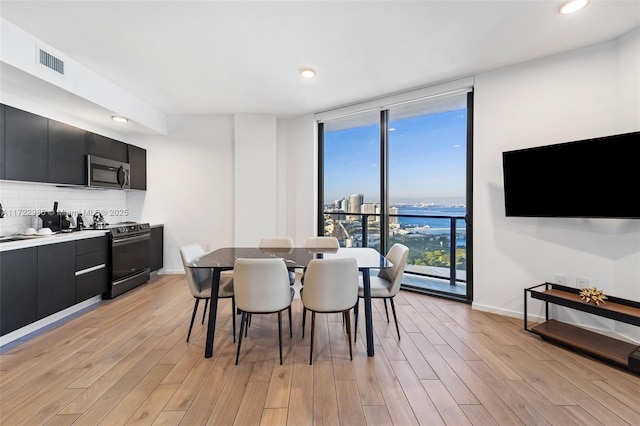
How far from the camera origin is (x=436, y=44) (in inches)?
104

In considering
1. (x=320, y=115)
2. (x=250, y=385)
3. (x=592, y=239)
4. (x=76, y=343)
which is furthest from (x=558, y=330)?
(x=76, y=343)

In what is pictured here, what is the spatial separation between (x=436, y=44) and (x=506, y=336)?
9.32 ft

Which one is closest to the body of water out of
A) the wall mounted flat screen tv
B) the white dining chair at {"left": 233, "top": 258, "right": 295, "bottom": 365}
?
the wall mounted flat screen tv

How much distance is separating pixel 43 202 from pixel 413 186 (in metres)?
4.81

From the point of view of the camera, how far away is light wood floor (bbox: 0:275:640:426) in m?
1.68

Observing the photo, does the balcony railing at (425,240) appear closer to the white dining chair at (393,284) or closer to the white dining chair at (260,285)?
the white dining chair at (393,284)

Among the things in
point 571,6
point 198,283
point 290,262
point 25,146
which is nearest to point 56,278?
point 25,146

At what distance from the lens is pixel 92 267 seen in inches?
130

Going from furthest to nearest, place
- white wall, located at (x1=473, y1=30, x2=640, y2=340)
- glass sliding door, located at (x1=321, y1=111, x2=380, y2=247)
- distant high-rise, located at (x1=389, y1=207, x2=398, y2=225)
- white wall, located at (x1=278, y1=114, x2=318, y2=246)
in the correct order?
white wall, located at (x1=278, y1=114, x2=318, y2=246)
glass sliding door, located at (x1=321, y1=111, x2=380, y2=247)
distant high-rise, located at (x1=389, y1=207, x2=398, y2=225)
white wall, located at (x1=473, y1=30, x2=640, y2=340)

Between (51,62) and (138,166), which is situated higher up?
(51,62)

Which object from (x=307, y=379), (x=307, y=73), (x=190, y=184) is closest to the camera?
Result: (x=307, y=379)

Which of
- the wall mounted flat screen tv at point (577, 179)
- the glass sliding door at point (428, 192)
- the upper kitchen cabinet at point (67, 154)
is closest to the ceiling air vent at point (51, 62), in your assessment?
the upper kitchen cabinet at point (67, 154)

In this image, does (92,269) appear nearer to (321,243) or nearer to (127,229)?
(127,229)

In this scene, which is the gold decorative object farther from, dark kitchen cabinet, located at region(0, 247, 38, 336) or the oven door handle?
the oven door handle
